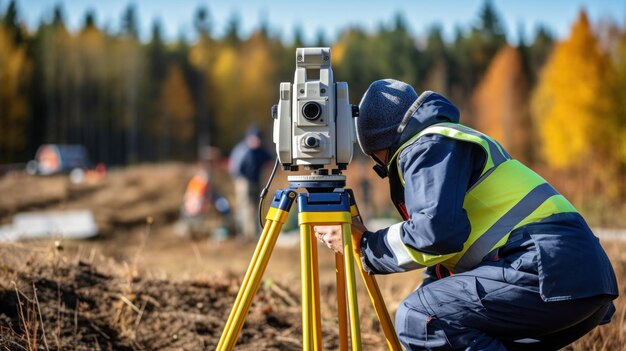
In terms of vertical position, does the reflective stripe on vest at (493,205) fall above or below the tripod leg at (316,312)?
above

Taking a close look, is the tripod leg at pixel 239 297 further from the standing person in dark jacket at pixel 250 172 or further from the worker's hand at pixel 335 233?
the standing person in dark jacket at pixel 250 172

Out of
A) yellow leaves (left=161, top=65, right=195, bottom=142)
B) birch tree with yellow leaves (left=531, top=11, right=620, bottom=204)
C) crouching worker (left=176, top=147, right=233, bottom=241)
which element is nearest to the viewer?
crouching worker (left=176, top=147, right=233, bottom=241)

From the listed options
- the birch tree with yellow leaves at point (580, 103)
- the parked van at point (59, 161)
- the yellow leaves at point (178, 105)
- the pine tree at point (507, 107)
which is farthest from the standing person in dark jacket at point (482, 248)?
the yellow leaves at point (178, 105)

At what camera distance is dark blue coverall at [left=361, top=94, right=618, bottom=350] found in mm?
2410

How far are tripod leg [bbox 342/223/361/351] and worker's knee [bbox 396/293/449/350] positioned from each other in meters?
0.16

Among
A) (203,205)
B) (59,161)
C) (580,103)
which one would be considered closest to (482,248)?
(203,205)

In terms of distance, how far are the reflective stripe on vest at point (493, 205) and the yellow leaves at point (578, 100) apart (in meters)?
33.5

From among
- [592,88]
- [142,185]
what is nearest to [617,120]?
[592,88]

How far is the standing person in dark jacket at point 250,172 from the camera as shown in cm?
1237

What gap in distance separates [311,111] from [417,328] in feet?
3.00

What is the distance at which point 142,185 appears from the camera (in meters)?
21.3

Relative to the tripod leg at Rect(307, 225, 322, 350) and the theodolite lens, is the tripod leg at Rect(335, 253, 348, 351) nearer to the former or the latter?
the tripod leg at Rect(307, 225, 322, 350)

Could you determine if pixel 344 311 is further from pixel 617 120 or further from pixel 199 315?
pixel 617 120

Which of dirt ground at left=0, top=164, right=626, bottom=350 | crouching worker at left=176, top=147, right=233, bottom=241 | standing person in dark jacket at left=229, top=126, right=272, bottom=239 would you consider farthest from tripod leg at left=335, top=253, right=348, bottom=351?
crouching worker at left=176, top=147, right=233, bottom=241
